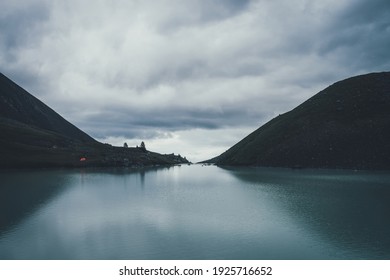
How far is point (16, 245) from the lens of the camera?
113ft

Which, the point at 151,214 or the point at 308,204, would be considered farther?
the point at 308,204

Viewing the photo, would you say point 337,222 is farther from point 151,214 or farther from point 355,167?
point 355,167

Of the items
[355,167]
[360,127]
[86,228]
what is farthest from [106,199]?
[360,127]

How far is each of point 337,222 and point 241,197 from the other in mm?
29189

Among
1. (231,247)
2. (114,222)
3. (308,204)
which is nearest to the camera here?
(231,247)

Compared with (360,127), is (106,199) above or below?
below

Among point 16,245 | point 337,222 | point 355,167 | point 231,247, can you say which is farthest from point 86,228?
point 355,167

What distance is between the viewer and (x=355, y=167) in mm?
176125

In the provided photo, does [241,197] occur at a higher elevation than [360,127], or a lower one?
lower
